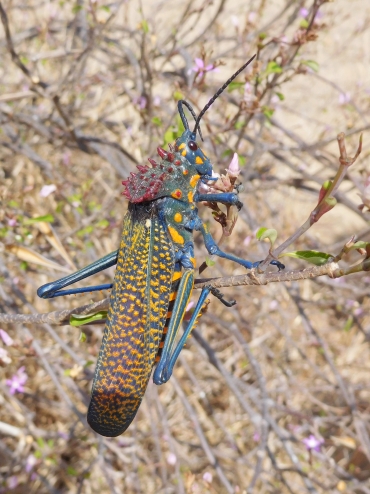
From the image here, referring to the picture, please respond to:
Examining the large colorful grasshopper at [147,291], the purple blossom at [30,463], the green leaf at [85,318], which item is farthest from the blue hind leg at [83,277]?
the purple blossom at [30,463]

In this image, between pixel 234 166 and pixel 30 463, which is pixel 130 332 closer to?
pixel 234 166

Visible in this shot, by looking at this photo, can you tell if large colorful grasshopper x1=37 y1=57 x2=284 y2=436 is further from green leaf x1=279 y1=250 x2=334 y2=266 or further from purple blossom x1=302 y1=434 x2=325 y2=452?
purple blossom x1=302 y1=434 x2=325 y2=452

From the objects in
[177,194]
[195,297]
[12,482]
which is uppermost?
[177,194]

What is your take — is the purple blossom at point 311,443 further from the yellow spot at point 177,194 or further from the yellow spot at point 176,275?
the yellow spot at point 177,194

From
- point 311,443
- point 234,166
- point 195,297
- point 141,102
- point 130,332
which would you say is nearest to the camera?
point 234,166

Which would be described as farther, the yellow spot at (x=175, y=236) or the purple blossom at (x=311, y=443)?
the purple blossom at (x=311, y=443)

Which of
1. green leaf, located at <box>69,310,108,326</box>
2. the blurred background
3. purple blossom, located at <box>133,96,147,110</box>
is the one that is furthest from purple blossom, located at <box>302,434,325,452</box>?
purple blossom, located at <box>133,96,147,110</box>

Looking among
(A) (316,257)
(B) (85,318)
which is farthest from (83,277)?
(A) (316,257)
